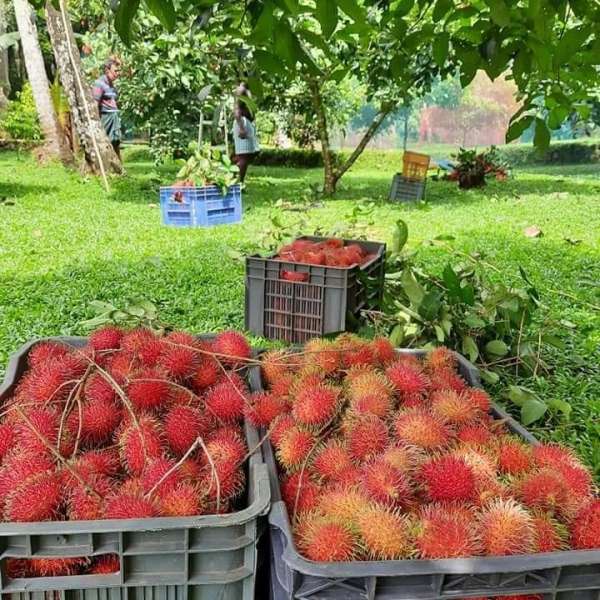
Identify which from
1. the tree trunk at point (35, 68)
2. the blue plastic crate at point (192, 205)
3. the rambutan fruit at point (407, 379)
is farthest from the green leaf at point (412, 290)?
the tree trunk at point (35, 68)

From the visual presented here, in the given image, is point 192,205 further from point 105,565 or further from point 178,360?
point 105,565

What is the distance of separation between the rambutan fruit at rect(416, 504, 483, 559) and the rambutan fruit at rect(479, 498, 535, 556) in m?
0.02

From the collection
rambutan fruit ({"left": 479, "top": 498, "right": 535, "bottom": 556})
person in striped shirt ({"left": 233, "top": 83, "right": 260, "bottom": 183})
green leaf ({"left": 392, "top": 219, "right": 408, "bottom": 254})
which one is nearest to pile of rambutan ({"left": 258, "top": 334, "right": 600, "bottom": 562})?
rambutan fruit ({"left": 479, "top": 498, "right": 535, "bottom": 556})

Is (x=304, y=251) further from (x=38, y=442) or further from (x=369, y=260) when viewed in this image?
(x=38, y=442)

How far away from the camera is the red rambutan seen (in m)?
1.15

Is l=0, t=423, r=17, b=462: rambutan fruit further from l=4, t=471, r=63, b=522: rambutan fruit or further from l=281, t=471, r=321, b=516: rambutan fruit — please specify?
l=281, t=471, r=321, b=516: rambutan fruit

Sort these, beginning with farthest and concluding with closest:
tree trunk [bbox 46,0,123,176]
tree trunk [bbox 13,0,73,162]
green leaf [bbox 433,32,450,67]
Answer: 1. tree trunk [bbox 13,0,73,162]
2. tree trunk [bbox 46,0,123,176]
3. green leaf [bbox 433,32,450,67]

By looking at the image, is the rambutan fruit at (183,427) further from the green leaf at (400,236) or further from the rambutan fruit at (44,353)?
the green leaf at (400,236)

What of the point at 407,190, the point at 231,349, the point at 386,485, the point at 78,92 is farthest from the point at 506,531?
the point at 78,92

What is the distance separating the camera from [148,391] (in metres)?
1.43

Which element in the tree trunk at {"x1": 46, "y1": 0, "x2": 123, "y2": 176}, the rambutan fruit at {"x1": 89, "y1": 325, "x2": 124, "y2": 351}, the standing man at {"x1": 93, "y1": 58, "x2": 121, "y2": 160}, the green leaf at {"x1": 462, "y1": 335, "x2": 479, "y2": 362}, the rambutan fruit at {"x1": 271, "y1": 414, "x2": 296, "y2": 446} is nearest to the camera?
the rambutan fruit at {"x1": 271, "y1": 414, "x2": 296, "y2": 446}

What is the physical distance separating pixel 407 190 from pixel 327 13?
310 inches

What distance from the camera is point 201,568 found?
1.06 meters

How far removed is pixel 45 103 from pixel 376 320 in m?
9.74
